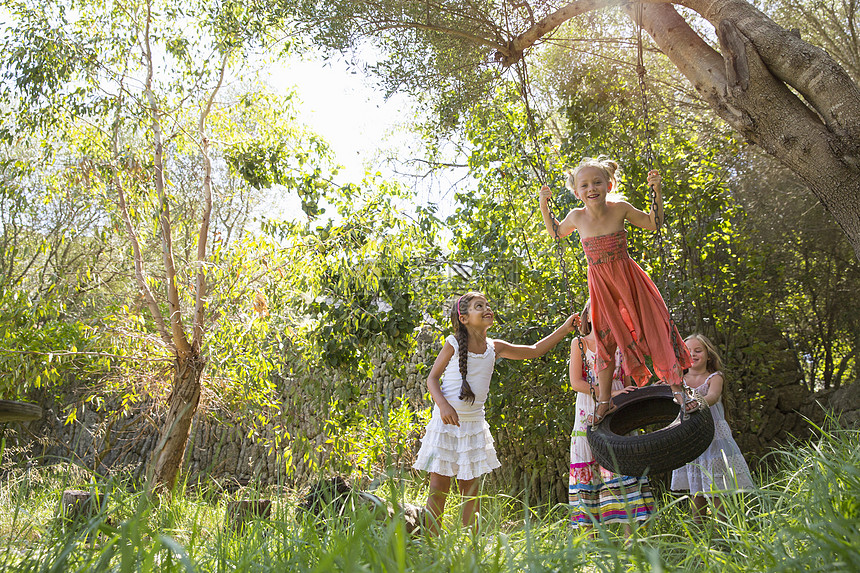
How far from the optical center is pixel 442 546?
1588 millimetres

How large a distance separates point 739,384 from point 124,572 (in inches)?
203

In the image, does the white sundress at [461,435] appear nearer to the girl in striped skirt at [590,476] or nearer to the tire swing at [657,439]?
the girl in striped skirt at [590,476]

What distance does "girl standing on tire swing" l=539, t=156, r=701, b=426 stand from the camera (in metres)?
2.79

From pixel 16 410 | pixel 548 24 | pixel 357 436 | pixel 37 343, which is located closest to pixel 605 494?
pixel 357 436

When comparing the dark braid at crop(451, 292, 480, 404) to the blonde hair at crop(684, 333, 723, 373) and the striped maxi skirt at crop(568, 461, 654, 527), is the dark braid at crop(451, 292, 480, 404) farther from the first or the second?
the blonde hair at crop(684, 333, 723, 373)

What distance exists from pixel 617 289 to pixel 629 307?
93 millimetres

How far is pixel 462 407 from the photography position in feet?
10.9

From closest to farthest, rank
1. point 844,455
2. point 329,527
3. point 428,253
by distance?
point 329,527
point 844,455
point 428,253

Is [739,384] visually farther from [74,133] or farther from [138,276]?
[74,133]

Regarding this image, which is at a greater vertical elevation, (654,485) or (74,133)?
(74,133)

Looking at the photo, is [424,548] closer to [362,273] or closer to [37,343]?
[362,273]

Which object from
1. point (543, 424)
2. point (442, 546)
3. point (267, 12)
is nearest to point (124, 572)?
point (442, 546)

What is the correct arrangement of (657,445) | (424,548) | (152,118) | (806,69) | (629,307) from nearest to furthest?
1. (424,548)
2. (657,445)
3. (806,69)
4. (629,307)
5. (152,118)

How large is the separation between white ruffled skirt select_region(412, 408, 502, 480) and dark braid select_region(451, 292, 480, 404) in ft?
0.46
